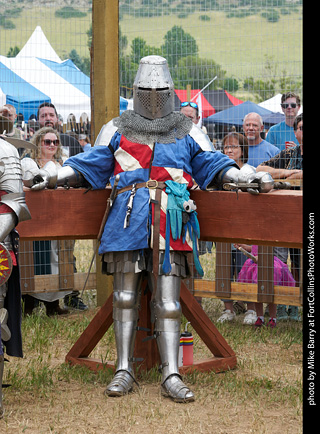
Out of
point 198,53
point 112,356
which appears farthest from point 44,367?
point 198,53

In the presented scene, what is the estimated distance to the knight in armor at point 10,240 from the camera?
3.88 metres

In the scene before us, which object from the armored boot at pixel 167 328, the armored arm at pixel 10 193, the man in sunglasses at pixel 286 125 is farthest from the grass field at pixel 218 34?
the armored arm at pixel 10 193

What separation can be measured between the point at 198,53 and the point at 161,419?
10.5ft

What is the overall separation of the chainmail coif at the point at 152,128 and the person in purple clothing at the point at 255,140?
1704 millimetres

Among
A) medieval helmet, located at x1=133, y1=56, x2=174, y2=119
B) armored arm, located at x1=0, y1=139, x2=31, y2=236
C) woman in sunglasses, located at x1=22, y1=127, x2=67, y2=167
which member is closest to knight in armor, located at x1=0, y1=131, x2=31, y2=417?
armored arm, located at x1=0, y1=139, x2=31, y2=236

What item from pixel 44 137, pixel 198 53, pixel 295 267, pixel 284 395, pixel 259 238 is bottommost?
pixel 284 395

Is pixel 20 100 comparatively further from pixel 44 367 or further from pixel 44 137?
pixel 44 367

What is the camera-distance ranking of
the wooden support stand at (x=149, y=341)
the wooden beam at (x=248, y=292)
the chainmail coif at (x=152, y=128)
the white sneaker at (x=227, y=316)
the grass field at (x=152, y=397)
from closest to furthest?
the grass field at (x=152, y=397), the chainmail coif at (x=152, y=128), the wooden support stand at (x=149, y=341), the wooden beam at (x=248, y=292), the white sneaker at (x=227, y=316)

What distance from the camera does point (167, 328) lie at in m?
4.25

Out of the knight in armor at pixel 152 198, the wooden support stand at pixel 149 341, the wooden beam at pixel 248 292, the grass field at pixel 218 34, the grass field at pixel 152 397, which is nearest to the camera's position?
the grass field at pixel 152 397

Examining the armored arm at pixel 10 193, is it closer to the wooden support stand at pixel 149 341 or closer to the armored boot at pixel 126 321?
the armored boot at pixel 126 321

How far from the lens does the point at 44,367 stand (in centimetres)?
464

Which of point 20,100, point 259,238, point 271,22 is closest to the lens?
point 259,238
